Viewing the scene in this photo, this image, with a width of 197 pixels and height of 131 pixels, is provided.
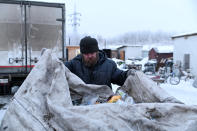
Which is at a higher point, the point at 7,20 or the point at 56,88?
the point at 7,20

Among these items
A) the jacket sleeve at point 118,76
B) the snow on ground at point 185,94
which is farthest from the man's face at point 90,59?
the snow on ground at point 185,94

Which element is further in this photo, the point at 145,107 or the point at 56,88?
the point at 56,88

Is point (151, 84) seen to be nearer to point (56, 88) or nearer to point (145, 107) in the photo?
point (145, 107)

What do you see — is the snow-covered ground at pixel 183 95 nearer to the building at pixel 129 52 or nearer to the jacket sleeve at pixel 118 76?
the jacket sleeve at pixel 118 76

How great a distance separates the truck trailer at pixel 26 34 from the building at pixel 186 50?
12287 millimetres

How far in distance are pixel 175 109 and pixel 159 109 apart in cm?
13

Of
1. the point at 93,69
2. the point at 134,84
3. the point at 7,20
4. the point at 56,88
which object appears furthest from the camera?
the point at 7,20

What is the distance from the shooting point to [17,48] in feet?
22.3

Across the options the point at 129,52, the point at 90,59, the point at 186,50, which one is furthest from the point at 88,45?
the point at 129,52

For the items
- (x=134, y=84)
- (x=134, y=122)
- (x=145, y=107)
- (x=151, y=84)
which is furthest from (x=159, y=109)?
(x=134, y=84)

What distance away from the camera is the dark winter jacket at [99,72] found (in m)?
2.90

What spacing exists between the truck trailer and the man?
411 centimetres

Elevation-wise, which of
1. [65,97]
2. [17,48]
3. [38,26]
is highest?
[38,26]

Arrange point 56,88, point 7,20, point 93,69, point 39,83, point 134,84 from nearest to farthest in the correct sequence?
point 56,88 < point 39,83 < point 134,84 < point 93,69 < point 7,20
